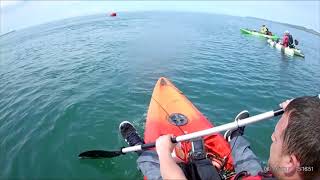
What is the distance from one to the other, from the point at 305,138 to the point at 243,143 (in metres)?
3.37

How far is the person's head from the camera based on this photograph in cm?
261

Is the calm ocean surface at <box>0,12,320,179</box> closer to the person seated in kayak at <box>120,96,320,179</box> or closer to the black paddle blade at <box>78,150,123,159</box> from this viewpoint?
the black paddle blade at <box>78,150,123,159</box>

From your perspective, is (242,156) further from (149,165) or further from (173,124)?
(173,124)

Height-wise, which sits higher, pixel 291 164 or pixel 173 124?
pixel 291 164

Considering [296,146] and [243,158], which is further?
[243,158]

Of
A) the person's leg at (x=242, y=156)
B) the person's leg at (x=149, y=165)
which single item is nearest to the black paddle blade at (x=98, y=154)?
the person's leg at (x=149, y=165)

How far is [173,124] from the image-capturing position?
7320 mm

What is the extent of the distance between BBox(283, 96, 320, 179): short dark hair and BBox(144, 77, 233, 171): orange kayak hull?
329 centimetres

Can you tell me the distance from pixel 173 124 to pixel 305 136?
15.8 feet

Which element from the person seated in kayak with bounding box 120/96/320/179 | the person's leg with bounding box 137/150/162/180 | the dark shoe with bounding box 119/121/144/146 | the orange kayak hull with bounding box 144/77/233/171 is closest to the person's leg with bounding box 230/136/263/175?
the orange kayak hull with bounding box 144/77/233/171

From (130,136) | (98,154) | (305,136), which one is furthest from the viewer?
(130,136)

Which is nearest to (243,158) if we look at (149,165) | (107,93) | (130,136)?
(149,165)

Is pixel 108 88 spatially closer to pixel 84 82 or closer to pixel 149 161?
pixel 84 82

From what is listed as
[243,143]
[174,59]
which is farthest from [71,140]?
[174,59]
